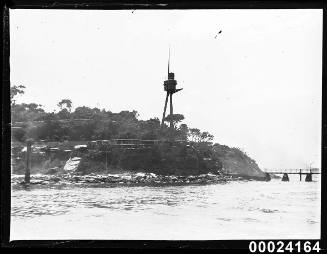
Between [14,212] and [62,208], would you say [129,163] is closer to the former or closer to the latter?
[62,208]

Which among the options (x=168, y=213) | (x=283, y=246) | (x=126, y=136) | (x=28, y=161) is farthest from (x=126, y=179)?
(x=283, y=246)

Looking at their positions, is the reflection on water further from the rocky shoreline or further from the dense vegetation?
the dense vegetation

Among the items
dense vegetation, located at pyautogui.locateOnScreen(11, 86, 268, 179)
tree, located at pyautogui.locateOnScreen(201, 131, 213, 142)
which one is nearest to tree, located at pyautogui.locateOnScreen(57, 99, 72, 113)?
dense vegetation, located at pyautogui.locateOnScreen(11, 86, 268, 179)

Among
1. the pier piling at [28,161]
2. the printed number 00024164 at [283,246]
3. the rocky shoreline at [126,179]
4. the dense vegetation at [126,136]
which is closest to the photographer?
the printed number 00024164 at [283,246]

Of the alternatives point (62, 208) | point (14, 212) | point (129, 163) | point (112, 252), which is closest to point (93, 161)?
point (129, 163)

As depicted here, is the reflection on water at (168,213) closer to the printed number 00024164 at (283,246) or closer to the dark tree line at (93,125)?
the printed number 00024164 at (283,246)

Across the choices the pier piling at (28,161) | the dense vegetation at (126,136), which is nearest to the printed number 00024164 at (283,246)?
the dense vegetation at (126,136)
